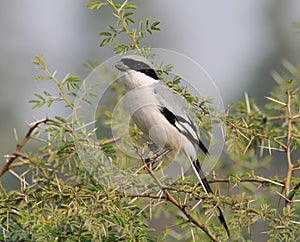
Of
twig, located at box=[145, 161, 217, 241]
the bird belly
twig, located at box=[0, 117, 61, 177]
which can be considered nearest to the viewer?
twig, located at box=[145, 161, 217, 241]

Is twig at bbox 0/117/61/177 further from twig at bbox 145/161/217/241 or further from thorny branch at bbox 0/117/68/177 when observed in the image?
twig at bbox 145/161/217/241

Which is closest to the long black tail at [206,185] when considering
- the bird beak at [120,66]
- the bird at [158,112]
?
the bird at [158,112]

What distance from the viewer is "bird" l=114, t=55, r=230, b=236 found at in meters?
1.42

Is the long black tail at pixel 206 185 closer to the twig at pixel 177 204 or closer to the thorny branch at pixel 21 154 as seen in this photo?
the twig at pixel 177 204

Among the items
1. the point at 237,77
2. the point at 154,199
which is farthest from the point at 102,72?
the point at 237,77

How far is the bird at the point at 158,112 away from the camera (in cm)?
142

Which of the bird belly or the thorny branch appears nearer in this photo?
the thorny branch

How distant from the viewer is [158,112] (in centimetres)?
156

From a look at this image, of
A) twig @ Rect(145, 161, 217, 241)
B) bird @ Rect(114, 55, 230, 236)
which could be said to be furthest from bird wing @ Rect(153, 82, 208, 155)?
twig @ Rect(145, 161, 217, 241)

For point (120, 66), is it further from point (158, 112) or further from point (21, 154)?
point (21, 154)

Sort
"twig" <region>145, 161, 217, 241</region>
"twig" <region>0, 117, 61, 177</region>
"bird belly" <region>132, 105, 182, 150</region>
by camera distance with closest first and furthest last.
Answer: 1. "twig" <region>145, 161, 217, 241</region>
2. "twig" <region>0, 117, 61, 177</region>
3. "bird belly" <region>132, 105, 182, 150</region>

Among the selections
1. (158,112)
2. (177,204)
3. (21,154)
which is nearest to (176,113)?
(158,112)

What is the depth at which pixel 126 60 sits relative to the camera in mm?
1422

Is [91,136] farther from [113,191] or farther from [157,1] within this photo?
[157,1]
